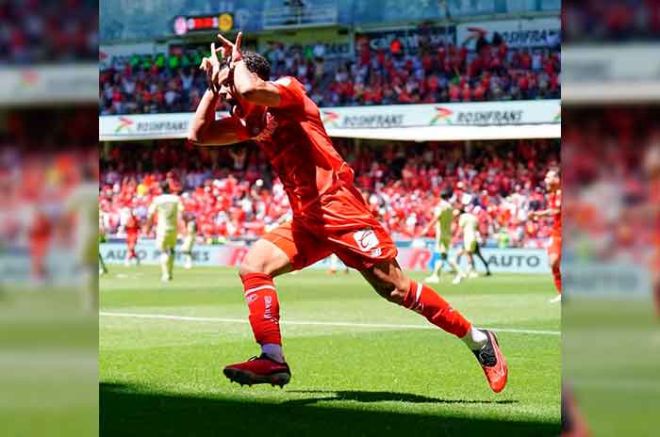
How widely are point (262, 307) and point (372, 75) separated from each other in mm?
31409

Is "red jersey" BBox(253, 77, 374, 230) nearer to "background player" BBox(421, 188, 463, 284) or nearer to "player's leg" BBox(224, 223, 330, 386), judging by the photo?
"player's leg" BBox(224, 223, 330, 386)

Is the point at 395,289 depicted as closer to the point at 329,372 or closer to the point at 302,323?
the point at 329,372

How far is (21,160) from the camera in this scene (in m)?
2.69

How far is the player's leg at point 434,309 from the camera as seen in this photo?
643cm

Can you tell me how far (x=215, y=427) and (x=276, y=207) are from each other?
27148 mm

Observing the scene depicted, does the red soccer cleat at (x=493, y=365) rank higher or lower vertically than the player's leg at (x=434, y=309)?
lower

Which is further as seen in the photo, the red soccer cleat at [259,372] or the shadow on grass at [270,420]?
the red soccer cleat at [259,372]

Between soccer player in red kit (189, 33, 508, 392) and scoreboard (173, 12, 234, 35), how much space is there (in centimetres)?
3371

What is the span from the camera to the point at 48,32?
9.03ft

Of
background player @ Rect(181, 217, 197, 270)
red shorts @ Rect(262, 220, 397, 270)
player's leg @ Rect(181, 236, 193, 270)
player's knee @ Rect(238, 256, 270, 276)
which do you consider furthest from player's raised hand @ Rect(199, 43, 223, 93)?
player's leg @ Rect(181, 236, 193, 270)

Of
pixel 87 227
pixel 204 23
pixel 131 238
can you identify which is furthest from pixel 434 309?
pixel 204 23

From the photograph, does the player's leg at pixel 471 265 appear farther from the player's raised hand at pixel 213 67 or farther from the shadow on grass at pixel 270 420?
the player's raised hand at pixel 213 67

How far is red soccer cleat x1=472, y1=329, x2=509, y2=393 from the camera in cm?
649

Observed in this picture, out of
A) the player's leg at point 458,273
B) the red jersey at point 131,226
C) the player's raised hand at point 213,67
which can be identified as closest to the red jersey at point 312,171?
the player's raised hand at point 213,67
